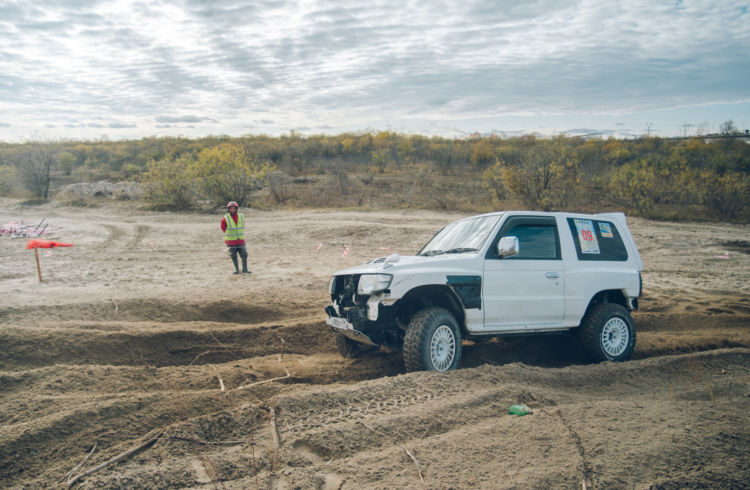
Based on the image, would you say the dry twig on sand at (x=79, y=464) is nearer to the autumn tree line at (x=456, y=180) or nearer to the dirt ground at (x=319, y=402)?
the dirt ground at (x=319, y=402)

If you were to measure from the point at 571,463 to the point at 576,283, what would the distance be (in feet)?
10.6

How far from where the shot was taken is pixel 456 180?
115ft

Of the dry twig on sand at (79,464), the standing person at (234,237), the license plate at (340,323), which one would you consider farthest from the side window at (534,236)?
the standing person at (234,237)

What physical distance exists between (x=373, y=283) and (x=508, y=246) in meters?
1.62

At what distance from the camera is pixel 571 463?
3.67 metres

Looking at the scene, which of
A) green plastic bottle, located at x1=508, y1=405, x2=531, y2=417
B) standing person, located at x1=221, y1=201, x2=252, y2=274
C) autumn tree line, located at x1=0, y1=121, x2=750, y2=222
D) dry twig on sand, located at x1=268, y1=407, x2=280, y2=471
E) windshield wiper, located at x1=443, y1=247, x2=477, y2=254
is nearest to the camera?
dry twig on sand, located at x1=268, y1=407, x2=280, y2=471

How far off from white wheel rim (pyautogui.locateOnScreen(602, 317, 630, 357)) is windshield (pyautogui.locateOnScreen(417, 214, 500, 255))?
2.06m

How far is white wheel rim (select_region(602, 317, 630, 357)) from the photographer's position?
6555mm

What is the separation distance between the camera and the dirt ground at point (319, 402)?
3.60 m

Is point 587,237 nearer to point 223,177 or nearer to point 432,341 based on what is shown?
point 432,341

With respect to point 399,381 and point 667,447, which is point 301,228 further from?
point 667,447

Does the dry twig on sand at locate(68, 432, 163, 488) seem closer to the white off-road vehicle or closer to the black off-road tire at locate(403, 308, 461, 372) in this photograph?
the white off-road vehicle

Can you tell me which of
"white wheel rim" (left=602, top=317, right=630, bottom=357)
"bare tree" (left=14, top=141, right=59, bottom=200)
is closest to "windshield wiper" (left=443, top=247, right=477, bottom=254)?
"white wheel rim" (left=602, top=317, right=630, bottom=357)

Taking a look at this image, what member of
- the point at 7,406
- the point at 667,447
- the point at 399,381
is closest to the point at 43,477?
the point at 7,406
